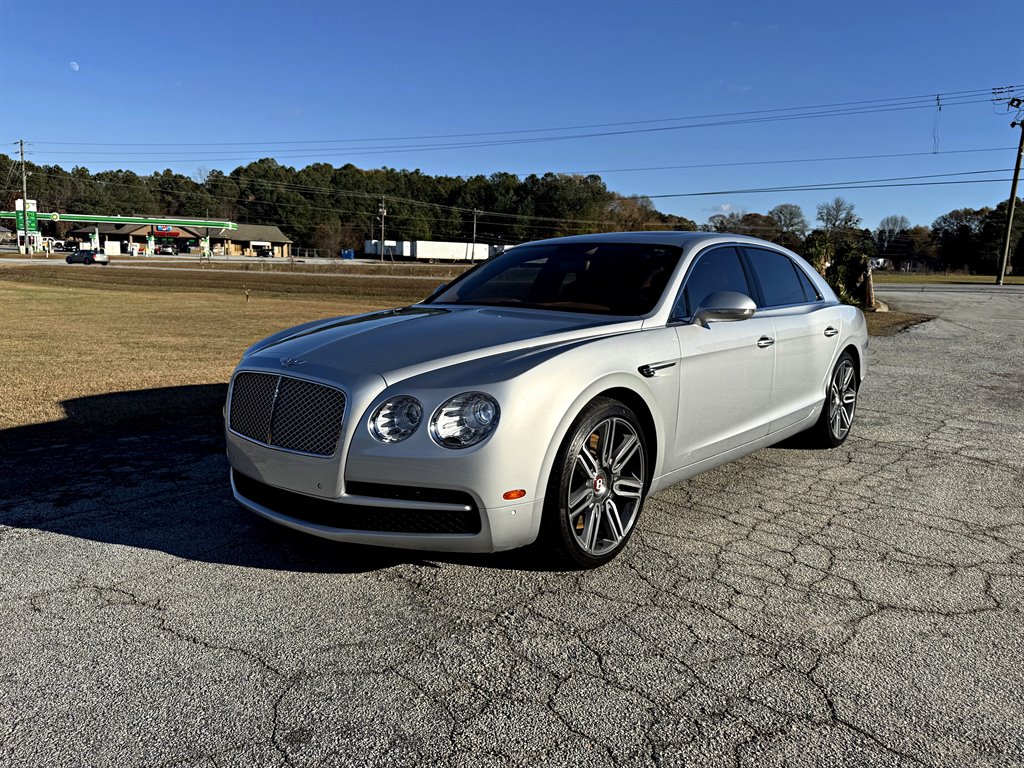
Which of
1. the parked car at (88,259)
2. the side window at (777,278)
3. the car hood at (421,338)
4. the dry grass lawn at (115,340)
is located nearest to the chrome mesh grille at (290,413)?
the car hood at (421,338)

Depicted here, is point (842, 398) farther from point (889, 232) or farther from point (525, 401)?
point (889, 232)

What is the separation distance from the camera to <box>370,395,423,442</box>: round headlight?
323 cm

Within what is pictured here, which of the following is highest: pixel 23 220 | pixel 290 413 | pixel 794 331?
pixel 23 220

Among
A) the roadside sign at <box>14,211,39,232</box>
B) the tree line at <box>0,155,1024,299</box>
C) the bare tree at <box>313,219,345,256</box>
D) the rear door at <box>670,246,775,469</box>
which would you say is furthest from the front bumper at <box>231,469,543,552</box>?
the bare tree at <box>313,219,345,256</box>

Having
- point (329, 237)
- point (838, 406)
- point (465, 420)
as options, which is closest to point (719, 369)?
point (465, 420)

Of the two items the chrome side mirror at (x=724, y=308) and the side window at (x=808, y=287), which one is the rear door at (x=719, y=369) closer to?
the chrome side mirror at (x=724, y=308)

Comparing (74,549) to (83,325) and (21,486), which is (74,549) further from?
(83,325)

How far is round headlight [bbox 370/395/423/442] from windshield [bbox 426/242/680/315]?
1.49m

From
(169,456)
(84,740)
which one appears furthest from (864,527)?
(169,456)

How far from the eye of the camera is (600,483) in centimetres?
367

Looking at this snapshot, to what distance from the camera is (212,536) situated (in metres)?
3.99

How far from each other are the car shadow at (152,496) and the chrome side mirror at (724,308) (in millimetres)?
1670

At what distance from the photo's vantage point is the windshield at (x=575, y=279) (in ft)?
14.5

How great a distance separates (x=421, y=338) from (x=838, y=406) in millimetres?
3791
